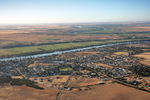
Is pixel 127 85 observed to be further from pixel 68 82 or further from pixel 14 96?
pixel 14 96

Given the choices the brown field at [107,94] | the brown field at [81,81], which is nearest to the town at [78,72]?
the brown field at [81,81]

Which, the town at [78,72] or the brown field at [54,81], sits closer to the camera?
the brown field at [54,81]

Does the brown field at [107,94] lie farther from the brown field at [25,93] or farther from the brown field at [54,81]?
the brown field at [54,81]

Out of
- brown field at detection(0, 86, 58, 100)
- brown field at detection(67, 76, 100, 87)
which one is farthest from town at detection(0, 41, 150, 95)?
brown field at detection(0, 86, 58, 100)

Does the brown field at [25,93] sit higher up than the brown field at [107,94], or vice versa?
the brown field at [25,93]

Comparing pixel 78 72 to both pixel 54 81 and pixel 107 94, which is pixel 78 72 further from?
pixel 107 94

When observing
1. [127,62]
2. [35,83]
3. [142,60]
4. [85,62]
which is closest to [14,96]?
[35,83]
